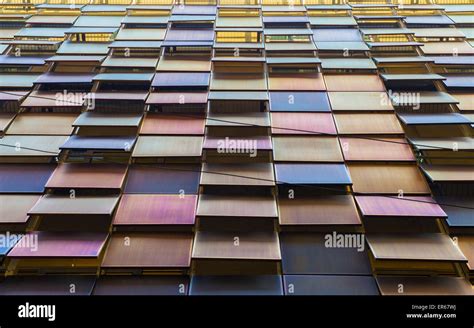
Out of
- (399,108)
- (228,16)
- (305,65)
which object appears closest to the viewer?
(399,108)

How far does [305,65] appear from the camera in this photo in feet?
65.9

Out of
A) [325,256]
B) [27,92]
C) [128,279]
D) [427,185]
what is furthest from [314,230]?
[27,92]

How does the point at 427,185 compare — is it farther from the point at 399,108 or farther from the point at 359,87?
the point at 359,87

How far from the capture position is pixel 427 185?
1484cm

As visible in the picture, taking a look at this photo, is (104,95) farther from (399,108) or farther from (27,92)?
(399,108)

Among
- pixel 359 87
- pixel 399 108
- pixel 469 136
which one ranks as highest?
pixel 359 87

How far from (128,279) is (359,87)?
11.6 metres

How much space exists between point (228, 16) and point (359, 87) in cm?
806

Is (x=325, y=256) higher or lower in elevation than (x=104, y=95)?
lower

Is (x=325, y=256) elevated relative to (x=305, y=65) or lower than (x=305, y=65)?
lower
